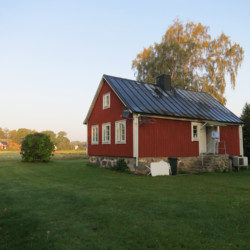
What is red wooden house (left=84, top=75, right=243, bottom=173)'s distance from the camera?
611 inches

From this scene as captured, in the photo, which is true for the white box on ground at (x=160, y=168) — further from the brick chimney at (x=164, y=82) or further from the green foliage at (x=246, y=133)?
the green foliage at (x=246, y=133)

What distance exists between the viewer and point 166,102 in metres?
17.8

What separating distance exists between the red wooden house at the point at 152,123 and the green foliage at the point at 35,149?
4832 mm

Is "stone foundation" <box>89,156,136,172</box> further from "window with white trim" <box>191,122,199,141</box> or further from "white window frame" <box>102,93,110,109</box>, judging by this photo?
"window with white trim" <box>191,122,199,141</box>

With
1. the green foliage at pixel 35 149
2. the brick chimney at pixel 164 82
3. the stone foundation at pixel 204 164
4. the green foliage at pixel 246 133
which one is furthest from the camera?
the green foliage at pixel 35 149

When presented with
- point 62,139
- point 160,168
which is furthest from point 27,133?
point 160,168

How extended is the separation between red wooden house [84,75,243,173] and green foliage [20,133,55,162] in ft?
15.9

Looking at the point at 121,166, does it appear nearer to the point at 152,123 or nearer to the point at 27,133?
the point at 152,123

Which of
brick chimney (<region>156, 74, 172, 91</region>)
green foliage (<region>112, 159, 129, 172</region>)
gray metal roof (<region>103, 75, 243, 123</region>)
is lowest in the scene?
green foliage (<region>112, 159, 129, 172</region>)

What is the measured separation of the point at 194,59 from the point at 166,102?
53.7 feet

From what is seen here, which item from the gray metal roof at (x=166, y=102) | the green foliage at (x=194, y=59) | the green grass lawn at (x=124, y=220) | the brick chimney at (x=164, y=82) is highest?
the green foliage at (x=194, y=59)

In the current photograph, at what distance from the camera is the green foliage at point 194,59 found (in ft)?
101

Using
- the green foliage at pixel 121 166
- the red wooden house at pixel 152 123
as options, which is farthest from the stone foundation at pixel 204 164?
the green foliage at pixel 121 166

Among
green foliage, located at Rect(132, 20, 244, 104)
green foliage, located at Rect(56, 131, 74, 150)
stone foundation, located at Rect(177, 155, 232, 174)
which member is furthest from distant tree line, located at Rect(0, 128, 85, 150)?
stone foundation, located at Rect(177, 155, 232, 174)
